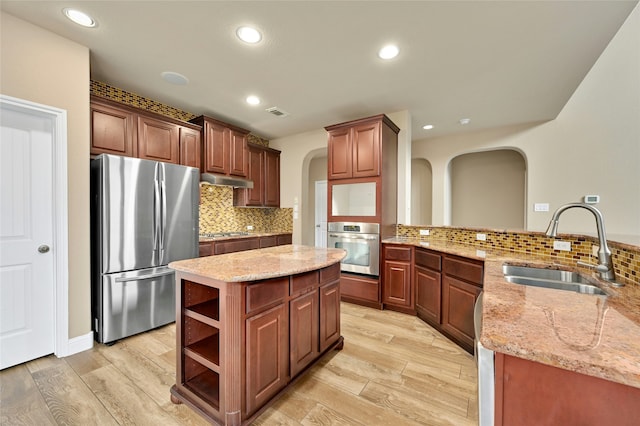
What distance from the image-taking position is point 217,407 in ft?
4.85

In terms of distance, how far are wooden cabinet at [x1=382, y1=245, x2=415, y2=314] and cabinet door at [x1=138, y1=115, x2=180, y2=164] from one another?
9.98 feet

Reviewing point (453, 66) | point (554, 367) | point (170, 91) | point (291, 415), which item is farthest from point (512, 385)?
point (170, 91)

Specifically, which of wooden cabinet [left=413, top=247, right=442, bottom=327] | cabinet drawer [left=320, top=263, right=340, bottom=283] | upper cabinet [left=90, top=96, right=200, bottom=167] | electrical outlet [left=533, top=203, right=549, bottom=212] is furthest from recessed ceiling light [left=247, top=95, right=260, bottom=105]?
electrical outlet [left=533, top=203, right=549, bottom=212]

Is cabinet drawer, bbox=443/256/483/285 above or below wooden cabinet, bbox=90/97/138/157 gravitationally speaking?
below

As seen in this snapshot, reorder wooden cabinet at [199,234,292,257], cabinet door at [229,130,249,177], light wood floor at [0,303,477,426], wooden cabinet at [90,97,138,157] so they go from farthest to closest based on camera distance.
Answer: cabinet door at [229,130,249,177] < wooden cabinet at [199,234,292,257] < wooden cabinet at [90,97,138,157] < light wood floor at [0,303,477,426]

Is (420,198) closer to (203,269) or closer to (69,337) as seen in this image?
(203,269)

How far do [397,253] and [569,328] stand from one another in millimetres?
2434

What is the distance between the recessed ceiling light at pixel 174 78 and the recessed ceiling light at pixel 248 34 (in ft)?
3.41

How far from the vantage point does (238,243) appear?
12.6 feet

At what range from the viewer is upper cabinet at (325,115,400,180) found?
3279 millimetres

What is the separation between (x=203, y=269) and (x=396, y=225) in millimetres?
2883

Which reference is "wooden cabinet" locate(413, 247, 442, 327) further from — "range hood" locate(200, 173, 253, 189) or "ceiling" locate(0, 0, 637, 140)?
"range hood" locate(200, 173, 253, 189)

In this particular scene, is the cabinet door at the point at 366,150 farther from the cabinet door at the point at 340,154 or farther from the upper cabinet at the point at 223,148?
the upper cabinet at the point at 223,148

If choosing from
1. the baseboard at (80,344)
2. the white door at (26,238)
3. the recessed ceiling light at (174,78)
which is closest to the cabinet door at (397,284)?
the baseboard at (80,344)
